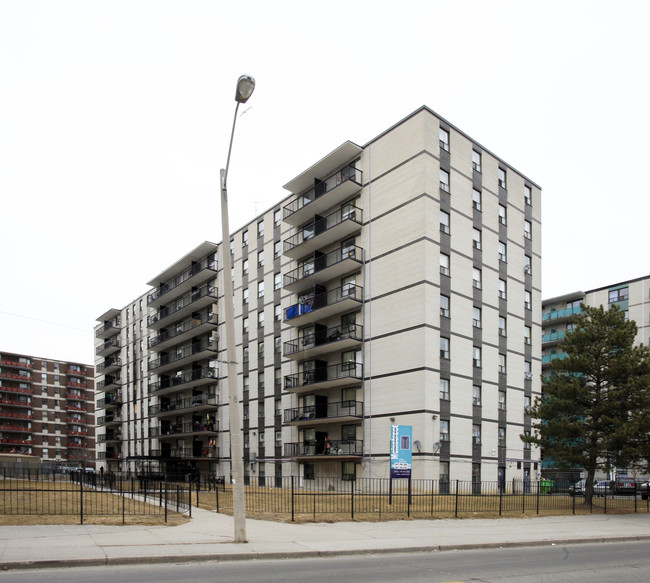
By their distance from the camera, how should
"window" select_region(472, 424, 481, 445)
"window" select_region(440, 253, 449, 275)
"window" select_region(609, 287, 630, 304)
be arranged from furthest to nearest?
"window" select_region(609, 287, 630, 304) → "window" select_region(472, 424, 481, 445) → "window" select_region(440, 253, 449, 275)

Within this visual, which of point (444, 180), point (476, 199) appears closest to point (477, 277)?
point (476, 199)

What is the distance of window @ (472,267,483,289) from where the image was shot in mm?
39250

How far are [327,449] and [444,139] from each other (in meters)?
21.1

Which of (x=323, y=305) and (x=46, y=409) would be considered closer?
(x=323, y=305)

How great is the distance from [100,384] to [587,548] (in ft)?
265

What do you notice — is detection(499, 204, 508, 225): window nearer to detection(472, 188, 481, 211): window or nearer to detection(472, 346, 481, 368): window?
detection(472, 188, 481, 211): window

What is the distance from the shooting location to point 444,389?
116 feet

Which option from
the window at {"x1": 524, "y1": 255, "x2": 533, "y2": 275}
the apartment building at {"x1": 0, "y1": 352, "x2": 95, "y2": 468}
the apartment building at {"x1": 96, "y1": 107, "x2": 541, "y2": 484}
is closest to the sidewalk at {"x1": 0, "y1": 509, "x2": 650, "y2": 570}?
the apartment building at {"x1": 96, "y1": 107, "x2": 541, "y2": 484}

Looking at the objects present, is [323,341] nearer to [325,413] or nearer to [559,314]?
[325,413]

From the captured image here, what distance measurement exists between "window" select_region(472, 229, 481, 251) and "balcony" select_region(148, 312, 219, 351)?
26.9m

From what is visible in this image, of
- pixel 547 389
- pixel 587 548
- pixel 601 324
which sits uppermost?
pixel 601 324

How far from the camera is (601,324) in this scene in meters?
28.4

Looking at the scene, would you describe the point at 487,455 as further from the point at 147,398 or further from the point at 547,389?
the point at 147,398

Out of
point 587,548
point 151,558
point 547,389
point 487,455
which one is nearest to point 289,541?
point 151,558
